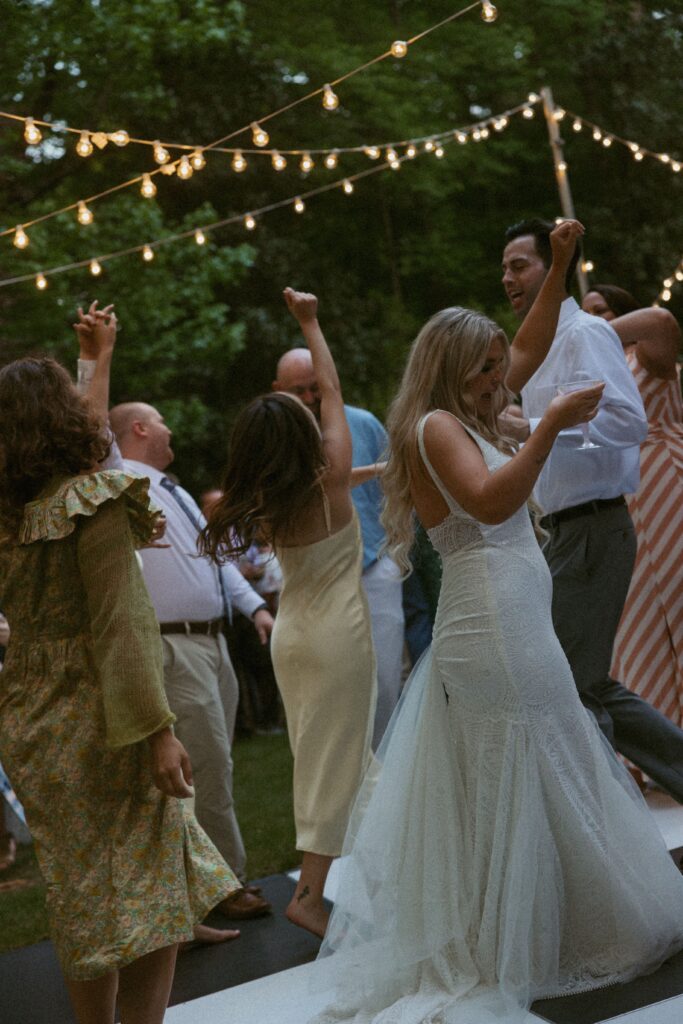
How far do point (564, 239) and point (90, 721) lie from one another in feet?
5.27

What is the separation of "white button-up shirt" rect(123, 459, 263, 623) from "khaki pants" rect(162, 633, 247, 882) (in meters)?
0.09

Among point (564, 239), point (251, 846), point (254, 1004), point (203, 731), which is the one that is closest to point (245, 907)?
point (203, 731)

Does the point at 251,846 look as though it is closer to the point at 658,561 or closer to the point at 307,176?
A: the point at 658,561

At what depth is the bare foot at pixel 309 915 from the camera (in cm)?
330

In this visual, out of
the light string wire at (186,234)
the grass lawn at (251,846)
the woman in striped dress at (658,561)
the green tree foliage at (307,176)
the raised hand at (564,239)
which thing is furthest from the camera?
the green tree foliage at (307,176)

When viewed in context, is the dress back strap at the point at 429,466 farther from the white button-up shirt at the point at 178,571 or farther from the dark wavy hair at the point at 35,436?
the white button-up shirt at the point at 178,571

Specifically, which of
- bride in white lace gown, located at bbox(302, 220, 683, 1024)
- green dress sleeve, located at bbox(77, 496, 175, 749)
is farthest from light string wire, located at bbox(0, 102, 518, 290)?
green dress sleeve, located at bbox(77, 496, 175, 749)

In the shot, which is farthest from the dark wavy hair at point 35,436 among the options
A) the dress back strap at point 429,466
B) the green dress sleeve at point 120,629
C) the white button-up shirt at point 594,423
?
the white button-up shirt at point 594,423

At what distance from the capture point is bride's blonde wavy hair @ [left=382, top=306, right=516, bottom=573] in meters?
2.83

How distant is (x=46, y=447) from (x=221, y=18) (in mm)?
10758

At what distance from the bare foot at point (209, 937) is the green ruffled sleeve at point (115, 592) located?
1.45 m

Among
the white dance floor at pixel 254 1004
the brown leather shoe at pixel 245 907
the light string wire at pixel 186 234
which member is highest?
the light string wire at pixel 186 234

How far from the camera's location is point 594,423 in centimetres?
349

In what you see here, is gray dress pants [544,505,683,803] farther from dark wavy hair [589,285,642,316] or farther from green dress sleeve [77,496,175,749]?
dark wavy hair [589,285,642,316]
